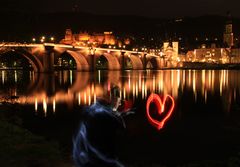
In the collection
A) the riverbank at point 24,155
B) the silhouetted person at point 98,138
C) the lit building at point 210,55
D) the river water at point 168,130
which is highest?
the lit building at point 210,55

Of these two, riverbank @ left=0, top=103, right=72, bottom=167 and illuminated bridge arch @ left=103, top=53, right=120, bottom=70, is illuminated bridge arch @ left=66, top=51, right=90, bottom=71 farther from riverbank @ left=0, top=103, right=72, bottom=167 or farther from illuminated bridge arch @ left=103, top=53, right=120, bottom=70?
riverbank @ left=0, top=103, right=72, bottom=167

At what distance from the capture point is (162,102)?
29.3 feet

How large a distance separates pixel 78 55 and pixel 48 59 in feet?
60.4

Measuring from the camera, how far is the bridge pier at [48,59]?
71.9 m

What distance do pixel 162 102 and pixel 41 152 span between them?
364 centimetres

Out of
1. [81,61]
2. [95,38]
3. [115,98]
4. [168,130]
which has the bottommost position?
[168,130]

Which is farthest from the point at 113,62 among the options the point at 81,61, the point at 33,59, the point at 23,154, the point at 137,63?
the point at 23,154

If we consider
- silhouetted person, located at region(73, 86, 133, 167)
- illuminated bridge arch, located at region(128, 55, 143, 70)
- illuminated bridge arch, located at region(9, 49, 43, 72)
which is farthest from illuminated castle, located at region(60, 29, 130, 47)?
silhouetted person, located at region(73, 86, 133, 167)

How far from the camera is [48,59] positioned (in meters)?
72.7

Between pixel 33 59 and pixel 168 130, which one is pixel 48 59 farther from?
pixel 168 130

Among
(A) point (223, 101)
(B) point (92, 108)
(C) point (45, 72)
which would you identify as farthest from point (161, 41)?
(B) point (92, 108)

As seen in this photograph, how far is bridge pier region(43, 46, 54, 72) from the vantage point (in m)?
71.9

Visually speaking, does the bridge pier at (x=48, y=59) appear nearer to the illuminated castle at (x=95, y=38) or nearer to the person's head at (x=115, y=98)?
the person's head at (x=115, y=98)

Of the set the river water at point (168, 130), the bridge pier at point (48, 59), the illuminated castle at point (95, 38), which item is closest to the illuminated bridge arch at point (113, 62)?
the bridge pier at point (48, 59)
